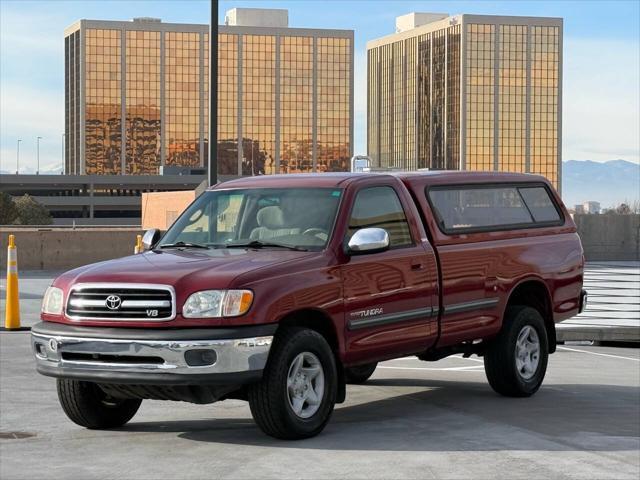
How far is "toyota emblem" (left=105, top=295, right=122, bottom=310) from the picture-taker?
336 inches

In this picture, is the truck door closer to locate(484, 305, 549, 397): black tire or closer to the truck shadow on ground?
the truck shadow on ground

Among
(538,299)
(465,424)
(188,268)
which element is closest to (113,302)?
(188,268)

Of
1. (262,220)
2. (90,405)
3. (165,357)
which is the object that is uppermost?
(262,220)

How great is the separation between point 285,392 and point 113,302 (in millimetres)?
1331

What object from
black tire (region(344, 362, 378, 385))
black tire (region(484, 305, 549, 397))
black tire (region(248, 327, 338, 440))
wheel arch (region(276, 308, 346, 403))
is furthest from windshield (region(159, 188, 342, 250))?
black tire (region(484, 305, 549, 397))

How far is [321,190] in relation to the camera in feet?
32.2

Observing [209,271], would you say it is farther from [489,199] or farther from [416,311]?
[489,199]

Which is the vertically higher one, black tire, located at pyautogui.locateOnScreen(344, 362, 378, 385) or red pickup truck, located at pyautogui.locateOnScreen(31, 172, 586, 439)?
red pickup truck, located at pyautogui.locateOnScreen(31, 172, 586, 439)

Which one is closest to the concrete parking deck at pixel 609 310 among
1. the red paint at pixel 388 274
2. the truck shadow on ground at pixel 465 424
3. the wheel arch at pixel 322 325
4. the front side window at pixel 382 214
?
the red paint at pixel 388 274

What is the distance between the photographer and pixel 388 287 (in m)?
9.71

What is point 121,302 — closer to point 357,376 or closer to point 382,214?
point 382,214

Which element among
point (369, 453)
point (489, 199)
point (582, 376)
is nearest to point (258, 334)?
point (369, 453)

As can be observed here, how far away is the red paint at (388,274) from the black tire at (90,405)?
0.60 meters

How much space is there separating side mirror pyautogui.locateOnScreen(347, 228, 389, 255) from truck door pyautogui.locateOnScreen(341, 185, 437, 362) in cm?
9
